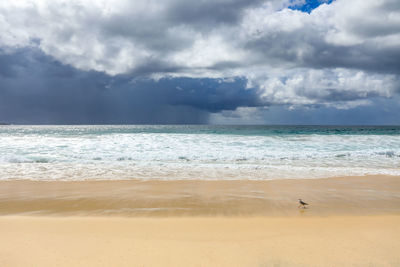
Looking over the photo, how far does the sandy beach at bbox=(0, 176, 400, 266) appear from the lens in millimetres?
3059

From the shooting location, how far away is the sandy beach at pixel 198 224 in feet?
10.0

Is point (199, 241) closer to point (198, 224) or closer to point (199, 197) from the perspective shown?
point (198, 224)

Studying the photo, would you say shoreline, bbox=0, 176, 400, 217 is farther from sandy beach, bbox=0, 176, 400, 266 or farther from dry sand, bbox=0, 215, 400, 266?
dry sand, bbox=0, 215, 400, 266

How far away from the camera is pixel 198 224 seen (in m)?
4.38

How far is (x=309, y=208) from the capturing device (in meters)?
5.55

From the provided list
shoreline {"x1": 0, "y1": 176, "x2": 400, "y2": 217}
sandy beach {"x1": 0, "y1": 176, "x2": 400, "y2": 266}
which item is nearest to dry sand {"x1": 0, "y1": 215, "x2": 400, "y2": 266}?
sandy beach {"x1": 0, "y1": 176, "x2": 400, "y2": 266}

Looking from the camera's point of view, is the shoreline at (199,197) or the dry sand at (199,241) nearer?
the dry sand at (199,241)

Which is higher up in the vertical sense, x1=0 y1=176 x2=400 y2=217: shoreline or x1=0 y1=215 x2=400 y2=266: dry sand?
x1=0 y1=215 x2=400 y2=266: dry sand

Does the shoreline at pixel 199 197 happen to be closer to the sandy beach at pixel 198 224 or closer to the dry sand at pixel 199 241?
the sandy beach at pixel 198 224

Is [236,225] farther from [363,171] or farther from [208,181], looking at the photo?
[363,171]

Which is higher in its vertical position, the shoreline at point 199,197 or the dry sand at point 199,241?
the dry sand at point 199,241

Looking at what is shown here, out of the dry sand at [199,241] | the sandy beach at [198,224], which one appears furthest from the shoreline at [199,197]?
the dry sand at [199,241]

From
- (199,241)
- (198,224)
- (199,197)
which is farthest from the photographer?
(199,197)

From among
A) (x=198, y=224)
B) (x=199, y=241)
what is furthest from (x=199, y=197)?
(x=199, y=241)
